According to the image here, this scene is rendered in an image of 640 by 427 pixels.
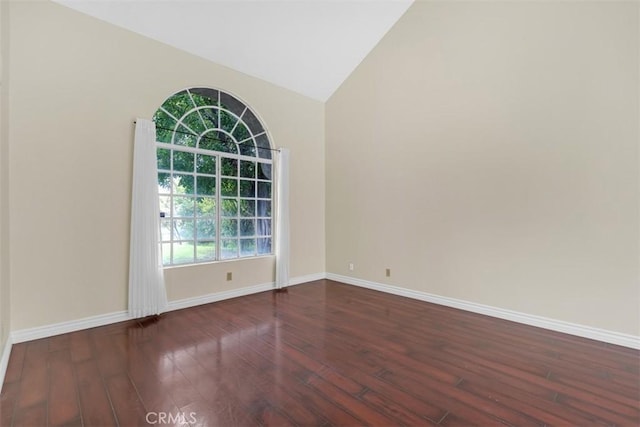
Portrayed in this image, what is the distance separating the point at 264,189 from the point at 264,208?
301 millimetres

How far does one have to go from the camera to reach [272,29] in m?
3.78

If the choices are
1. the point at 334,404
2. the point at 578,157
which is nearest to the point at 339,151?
the point at 578,157

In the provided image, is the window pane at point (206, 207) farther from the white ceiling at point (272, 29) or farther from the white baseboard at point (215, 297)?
the white ceiling at point (272, 29)

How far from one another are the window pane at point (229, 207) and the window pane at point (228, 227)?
9 cm

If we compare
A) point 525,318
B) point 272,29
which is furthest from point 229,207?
point 525,318

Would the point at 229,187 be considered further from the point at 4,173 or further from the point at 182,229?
the point at 4,173

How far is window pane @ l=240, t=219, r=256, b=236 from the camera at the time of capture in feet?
14.1

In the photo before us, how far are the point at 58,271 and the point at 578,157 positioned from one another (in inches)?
202

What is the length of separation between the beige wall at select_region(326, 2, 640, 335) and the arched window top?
1704 mm

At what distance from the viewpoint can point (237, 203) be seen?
4234 mm

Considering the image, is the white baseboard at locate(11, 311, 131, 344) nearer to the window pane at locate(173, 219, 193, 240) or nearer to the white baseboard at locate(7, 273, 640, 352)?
the white baseboard at locate(7, 273, 640, 352)

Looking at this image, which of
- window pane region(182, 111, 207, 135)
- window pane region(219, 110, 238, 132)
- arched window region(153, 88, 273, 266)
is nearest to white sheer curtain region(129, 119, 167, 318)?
arched window region(153, 88, 273, 266)

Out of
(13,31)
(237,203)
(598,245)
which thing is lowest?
(598,245)

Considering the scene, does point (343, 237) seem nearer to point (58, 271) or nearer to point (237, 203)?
point (237, 203)
